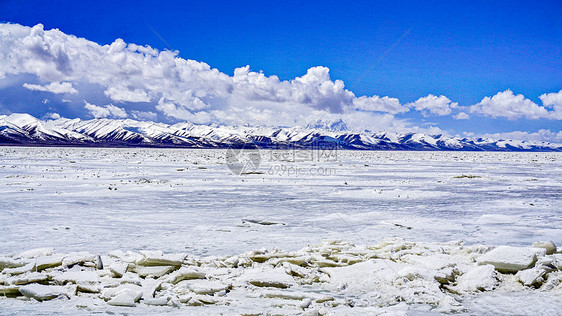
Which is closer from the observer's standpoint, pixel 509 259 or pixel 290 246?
pixel 509 259

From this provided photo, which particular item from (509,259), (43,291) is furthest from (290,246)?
(43,291)

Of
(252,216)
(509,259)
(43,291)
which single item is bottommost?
(252,216)

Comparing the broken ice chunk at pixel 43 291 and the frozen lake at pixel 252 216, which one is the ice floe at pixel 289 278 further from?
the frozen lake at pixel 252 216

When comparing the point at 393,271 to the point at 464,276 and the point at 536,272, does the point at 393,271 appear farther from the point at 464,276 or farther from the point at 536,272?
the point at 536,272

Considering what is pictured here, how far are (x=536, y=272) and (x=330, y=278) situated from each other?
2932 mm

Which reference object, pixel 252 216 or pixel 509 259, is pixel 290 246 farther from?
pixel 509 259

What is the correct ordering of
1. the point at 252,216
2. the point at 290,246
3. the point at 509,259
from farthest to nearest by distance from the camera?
1. the point at 252,216
2. the point at 290,246
3. the point at 509,259

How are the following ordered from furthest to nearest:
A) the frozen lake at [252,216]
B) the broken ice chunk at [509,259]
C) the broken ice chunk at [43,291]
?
the frozen lake at [252,216], the broken ice chunk at [509,259], the broken ice chunk at [43,291]

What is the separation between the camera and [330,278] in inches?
227

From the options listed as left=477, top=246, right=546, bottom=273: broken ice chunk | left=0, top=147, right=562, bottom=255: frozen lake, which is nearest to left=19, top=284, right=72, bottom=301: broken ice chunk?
left=0, top=147, right=562, bottom=255: frozen lake

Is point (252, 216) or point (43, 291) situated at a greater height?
point (43, 291)

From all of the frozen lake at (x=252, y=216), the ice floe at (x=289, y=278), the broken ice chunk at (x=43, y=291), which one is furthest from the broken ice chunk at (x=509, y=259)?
the broken ice chunk at (x=43, y=291)

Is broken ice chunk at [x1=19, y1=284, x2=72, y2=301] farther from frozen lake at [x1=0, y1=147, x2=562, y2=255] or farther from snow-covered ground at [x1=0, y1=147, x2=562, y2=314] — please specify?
frozen lake at [x1=0, y1=147, x2=562, y2=255]

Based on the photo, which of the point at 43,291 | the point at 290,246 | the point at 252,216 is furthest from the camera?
the point at 252,216
